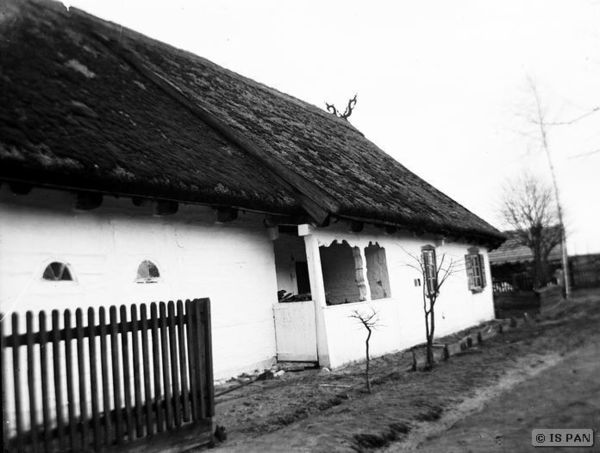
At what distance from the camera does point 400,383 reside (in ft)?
25.1

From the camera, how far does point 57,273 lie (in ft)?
19.6

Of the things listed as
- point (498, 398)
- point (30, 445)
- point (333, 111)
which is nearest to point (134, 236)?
point (30, 445)

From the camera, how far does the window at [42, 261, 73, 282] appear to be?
231 inches

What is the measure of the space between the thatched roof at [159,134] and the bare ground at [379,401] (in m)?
2.51

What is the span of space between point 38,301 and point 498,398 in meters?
5.43

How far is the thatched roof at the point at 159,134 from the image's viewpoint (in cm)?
575

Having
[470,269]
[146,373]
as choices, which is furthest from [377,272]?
[146,373]

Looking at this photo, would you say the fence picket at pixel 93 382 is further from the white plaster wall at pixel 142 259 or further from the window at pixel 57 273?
the window at pixel 57 273

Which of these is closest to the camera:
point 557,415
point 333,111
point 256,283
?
point 557,415

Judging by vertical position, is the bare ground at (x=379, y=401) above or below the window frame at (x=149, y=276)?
below

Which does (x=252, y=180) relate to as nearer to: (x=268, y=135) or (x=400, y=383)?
(x=268, y=135)

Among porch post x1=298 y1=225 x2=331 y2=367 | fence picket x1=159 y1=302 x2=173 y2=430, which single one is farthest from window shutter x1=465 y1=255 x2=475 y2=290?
fence picket x1=159 y1=302 x2=173 y2=430

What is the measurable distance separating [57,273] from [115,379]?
220cm

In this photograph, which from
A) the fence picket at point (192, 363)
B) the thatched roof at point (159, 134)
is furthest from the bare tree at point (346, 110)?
the fence picket at point (192, 363)
